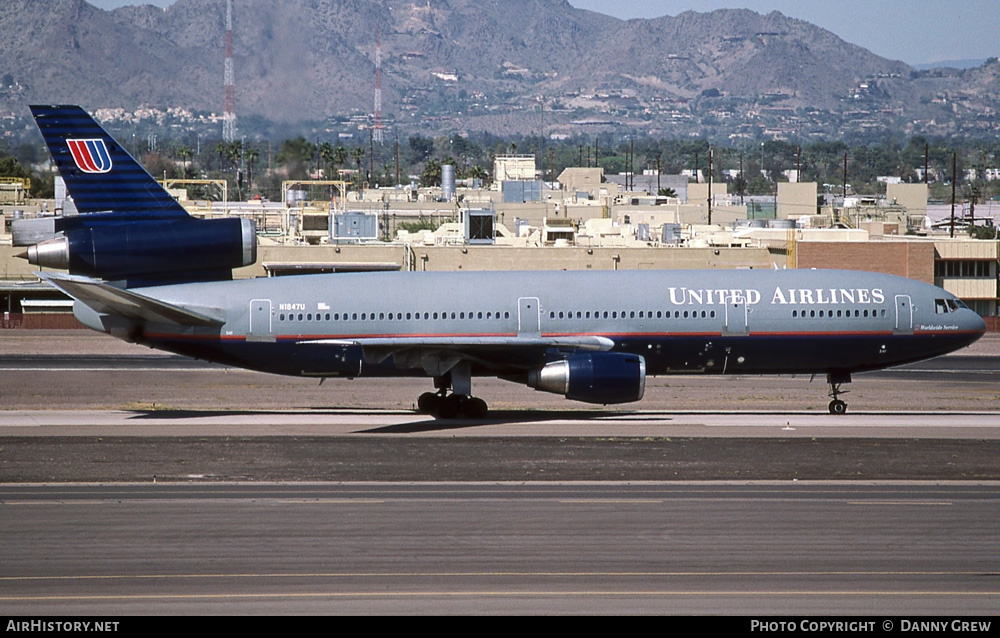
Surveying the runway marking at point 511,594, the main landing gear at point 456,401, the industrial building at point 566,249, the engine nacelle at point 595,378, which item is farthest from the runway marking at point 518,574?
the industrial building at point 566,249

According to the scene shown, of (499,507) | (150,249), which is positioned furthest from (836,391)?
(150,249)

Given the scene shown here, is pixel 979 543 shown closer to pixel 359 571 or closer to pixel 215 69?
pixel 359 571

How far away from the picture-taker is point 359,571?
19922 mm

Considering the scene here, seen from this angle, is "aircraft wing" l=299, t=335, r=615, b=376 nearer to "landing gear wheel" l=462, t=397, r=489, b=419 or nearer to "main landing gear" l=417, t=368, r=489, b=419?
"main landing gear" l=417, t=368, r=489, b=419

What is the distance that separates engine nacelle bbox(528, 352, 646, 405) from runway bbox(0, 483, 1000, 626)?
31.6 ft

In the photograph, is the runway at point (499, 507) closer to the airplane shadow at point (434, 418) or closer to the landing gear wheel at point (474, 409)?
the airplane shadow at point (434, 418)

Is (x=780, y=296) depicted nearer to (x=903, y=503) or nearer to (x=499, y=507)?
(x=903, y=503)

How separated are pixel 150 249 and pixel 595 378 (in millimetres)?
15557

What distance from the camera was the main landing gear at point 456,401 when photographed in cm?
3941

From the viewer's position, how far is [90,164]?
38.7 m

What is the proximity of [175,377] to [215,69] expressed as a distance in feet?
149

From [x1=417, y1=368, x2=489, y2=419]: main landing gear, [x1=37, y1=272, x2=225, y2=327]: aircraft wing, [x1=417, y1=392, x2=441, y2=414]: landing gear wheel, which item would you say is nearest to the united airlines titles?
[x1=417, y1=368, x2=489, y2=419]: main landing gear

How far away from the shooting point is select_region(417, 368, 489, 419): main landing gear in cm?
3941

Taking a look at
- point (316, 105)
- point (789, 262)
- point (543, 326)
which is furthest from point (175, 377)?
point (789, 262)
